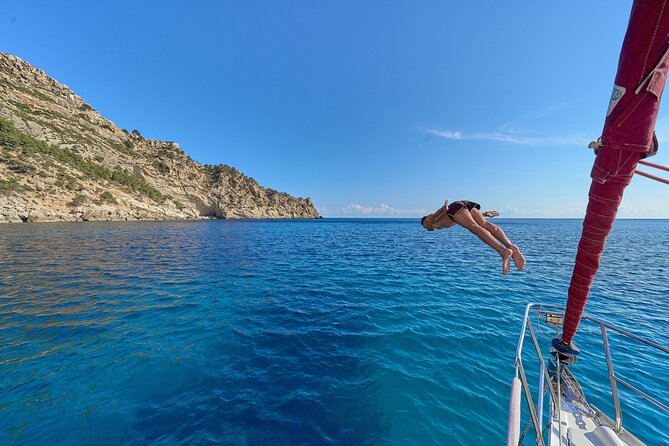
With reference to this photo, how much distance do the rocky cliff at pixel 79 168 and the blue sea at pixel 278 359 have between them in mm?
53740

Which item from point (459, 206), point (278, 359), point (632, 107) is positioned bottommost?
point (278, 359)

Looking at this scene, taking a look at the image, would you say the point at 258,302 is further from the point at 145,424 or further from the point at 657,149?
the point at 657,149

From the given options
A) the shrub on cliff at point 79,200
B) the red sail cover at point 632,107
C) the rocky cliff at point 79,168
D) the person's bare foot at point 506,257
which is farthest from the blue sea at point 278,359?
the shrub on cliff at point 79,200

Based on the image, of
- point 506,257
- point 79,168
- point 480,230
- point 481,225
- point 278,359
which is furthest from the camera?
point 79,168

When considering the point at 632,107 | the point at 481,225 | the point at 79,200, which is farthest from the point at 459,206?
the point at 79,200

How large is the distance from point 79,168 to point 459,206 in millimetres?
92147

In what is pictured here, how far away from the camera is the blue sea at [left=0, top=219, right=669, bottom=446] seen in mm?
5141

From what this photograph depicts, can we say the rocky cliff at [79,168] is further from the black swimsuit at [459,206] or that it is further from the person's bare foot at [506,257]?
the person's bare foot at [506,257]

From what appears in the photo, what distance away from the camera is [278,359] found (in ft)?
24.9

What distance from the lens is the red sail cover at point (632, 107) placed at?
8.35ft

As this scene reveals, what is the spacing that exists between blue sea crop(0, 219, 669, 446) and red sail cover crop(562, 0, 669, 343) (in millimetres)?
5447

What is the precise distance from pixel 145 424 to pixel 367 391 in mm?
5162

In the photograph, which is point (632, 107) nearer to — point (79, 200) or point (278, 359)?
point (278, 359)

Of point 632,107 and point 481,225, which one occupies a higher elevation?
point 632,107
